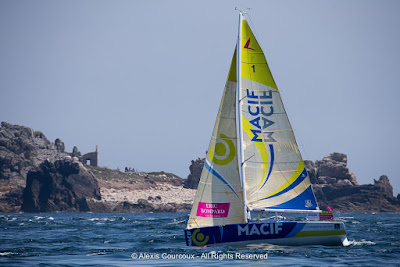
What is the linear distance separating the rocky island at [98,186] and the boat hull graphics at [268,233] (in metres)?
88.2

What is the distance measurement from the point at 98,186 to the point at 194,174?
30.5 metres

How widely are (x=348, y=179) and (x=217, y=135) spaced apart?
108788 millimetres

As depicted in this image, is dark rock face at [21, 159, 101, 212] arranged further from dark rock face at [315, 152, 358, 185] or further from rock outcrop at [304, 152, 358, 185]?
dark rock face at [315, 152, 358, 185]

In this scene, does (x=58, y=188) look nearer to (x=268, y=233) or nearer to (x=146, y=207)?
(x=146, y=207)

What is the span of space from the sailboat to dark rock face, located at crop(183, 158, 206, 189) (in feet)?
361

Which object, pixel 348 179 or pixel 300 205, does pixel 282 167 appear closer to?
pixel 300 205

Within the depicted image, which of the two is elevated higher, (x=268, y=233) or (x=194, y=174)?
(x=194, y=174)

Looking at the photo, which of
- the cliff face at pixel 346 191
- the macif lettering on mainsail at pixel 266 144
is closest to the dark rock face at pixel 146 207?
the cliff face at pixel 346 191

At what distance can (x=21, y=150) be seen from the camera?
132 m

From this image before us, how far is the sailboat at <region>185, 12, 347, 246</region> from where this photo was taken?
96.4 feet

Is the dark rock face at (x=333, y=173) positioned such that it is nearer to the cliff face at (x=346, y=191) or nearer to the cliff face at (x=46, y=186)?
the cliff face at (x=346, y=191)

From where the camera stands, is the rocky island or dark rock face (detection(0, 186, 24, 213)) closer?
dark rock face (detection(0, 186, 24, 213))

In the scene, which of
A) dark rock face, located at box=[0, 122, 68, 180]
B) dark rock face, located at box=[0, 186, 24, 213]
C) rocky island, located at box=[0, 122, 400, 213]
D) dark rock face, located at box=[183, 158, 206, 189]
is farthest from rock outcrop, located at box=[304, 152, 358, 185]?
dark rock face, located at box=[0, 186, 24, 213]

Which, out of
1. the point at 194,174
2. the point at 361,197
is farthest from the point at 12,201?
the point at 361,197
